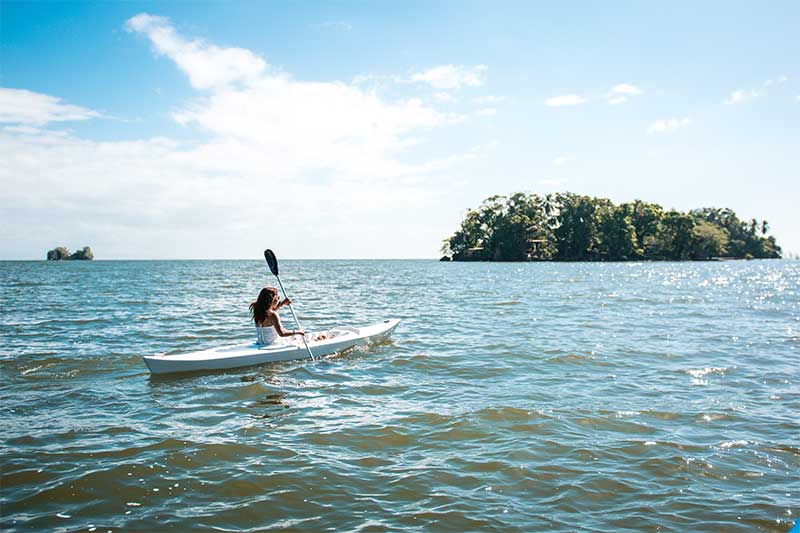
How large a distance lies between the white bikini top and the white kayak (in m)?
0.12

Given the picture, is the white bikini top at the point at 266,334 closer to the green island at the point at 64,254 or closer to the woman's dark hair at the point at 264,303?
the woman's dark hair at the point at 264,303

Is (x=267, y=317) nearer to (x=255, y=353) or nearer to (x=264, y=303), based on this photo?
(x=264, y=303)

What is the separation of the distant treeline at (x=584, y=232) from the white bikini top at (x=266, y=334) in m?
107

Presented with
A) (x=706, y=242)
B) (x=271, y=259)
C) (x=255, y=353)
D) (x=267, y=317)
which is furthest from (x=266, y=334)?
(x=706, y=242)

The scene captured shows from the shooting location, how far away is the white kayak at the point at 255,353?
9907mm

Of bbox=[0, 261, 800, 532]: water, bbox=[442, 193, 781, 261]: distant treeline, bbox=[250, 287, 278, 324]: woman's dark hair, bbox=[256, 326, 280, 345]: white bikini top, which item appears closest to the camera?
bbox=[0, 261, 800, 532]: water

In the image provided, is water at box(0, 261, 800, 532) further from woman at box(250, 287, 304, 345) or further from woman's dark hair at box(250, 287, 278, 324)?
woman's dark hair at box(250, 287, 278, 324)

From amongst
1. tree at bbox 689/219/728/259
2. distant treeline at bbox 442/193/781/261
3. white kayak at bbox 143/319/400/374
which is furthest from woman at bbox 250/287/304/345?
tree at bbox 689/219/728/259

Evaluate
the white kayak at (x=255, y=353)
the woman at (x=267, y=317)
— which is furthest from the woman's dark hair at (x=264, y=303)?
the white kayak at (x=255, y=353)

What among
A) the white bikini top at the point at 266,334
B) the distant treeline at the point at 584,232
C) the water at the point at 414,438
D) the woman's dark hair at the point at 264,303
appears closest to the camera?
the water at the point at 414,438

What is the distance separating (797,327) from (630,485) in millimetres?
15898

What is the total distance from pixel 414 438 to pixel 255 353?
5.40m

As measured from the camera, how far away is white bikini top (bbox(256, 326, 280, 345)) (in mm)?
11453

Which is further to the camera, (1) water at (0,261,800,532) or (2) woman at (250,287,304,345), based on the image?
(2) woman at (250,287,304,345)
